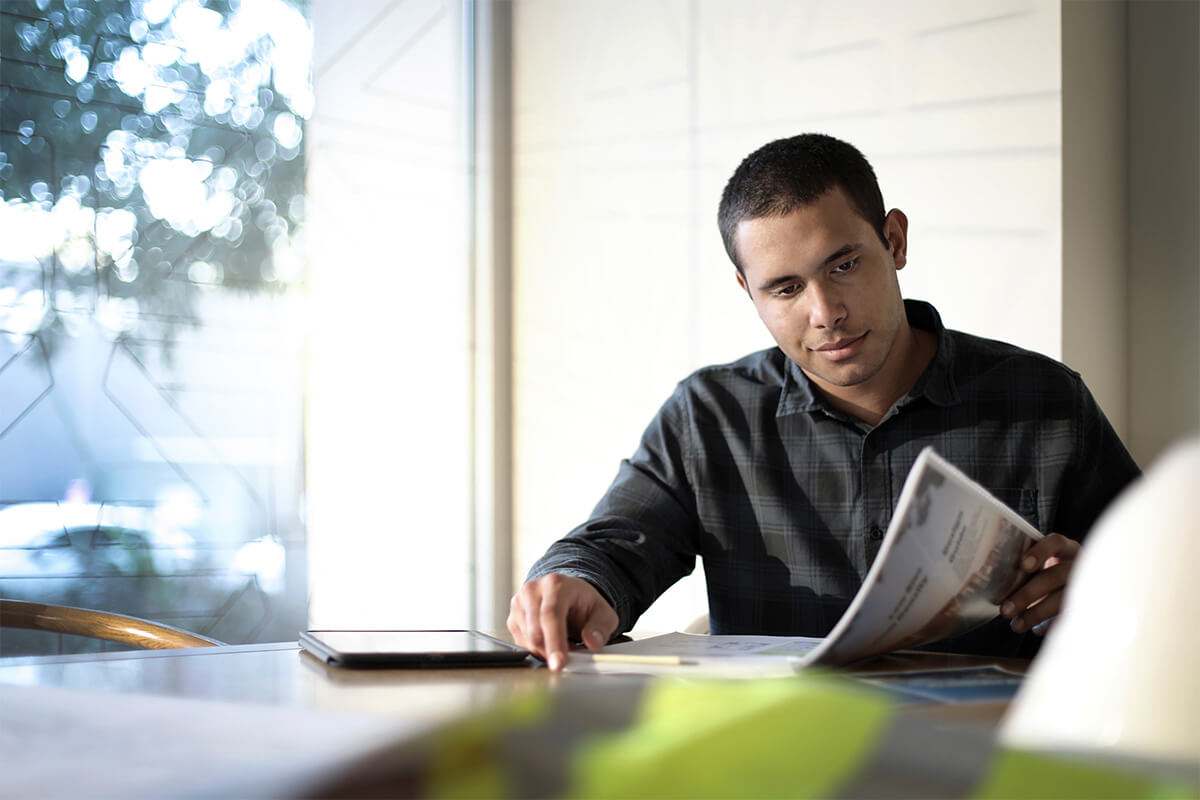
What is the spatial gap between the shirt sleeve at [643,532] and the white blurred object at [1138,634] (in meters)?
0.84

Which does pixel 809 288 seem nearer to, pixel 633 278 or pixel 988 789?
pixel 988 789

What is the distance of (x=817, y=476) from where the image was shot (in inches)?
63.7

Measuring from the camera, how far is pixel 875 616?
82 centimetres

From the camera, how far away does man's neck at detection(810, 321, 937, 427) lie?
5.46ft

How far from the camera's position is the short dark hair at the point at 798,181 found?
62.2 inches

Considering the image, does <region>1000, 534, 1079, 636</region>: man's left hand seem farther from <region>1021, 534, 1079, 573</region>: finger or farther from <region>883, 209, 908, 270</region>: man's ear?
<region>883, 209, 908, 270</region>: man's ear

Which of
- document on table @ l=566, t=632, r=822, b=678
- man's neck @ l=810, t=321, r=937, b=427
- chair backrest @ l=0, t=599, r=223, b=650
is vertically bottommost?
chair backrest @ l=0, t=599, r=223, b=650

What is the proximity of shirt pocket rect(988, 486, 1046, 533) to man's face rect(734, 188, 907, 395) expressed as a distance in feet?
0.80

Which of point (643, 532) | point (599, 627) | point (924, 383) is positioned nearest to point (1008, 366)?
point (924, 383)

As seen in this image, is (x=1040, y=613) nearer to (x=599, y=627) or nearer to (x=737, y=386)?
(x=599, y=627)

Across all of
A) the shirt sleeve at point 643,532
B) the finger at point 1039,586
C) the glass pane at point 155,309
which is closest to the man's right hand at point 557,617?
the shirt sleeve at point 643,532

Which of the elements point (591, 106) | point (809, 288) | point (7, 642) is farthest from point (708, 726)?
point (591, 106)

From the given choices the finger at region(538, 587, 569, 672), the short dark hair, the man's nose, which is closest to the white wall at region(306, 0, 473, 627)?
the short dark hair

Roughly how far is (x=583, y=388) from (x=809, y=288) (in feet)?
6.48
